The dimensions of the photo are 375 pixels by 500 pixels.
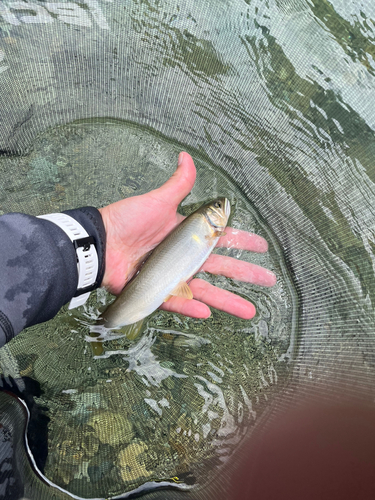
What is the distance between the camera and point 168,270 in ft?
6.70

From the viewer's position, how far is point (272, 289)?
8.73 feet

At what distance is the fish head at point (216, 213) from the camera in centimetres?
218

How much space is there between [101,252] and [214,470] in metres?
1.65

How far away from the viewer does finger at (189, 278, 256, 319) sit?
237 cm

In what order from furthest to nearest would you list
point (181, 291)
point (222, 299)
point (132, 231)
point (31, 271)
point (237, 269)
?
point (237, 269) → point (222, 299) → point (132, 231) → point (181, 291) → point (31, 271)

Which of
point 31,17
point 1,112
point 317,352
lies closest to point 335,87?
point 317,352

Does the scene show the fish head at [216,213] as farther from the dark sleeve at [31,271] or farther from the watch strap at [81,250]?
the dark sleeve at [31,271]

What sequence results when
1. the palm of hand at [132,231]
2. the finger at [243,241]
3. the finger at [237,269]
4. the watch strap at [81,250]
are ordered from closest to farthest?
the watch strap at [81,250]
the palm of hand at [132,231]
the finger at [237,269]
the finger at [243,241]

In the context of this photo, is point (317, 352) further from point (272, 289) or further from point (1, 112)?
point (1, 112)

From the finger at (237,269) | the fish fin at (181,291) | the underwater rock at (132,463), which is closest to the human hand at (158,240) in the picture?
the finger at (237,269)

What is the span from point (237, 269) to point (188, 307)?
50cm

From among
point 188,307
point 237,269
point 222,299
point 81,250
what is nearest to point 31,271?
point 81,250

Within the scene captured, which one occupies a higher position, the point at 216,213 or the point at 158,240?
the point at 216,213

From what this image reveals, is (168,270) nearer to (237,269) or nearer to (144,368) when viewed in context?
(237,269)
